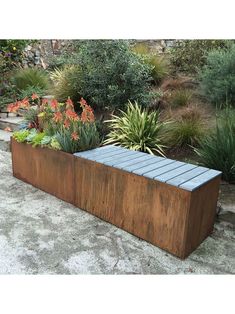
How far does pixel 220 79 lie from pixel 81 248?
318cm

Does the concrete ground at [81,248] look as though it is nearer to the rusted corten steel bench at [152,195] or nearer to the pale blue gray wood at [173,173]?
the rusted corten steel bench at [152,195]

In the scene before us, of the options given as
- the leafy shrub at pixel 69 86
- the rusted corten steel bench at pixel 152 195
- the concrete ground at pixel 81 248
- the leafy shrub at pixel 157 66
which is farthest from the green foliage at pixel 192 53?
the concrete ground at pixel 81 248

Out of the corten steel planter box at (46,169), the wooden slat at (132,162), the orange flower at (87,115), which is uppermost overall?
the orange flower at (87,115)

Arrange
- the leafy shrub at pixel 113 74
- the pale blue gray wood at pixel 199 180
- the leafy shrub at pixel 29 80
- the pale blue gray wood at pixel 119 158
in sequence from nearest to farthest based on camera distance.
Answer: the pale blue gray wood at pixel 199 180
the pale blue gray wood at pixel 119 158
the leafy shrub at pixel 113 74
the leafy shrub at pixel 29 80

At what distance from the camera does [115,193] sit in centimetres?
287

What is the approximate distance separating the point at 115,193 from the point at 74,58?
119 inches

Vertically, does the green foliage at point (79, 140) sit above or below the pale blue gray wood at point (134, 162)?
above

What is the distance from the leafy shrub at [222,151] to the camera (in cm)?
319

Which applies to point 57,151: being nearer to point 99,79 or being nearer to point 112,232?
point 112,232

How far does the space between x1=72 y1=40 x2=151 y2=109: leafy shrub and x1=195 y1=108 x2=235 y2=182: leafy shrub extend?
156cm

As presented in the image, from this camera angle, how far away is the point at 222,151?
127 inches

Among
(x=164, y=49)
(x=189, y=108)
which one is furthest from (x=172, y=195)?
(x=164, y=49)

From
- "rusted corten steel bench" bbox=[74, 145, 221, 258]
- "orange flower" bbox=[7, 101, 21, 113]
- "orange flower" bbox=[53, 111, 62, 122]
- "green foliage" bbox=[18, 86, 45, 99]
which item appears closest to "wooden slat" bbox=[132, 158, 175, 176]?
"rusted corten steel bench" bbox=[74, 145, 221, 258]

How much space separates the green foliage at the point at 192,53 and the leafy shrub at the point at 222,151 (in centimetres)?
258
